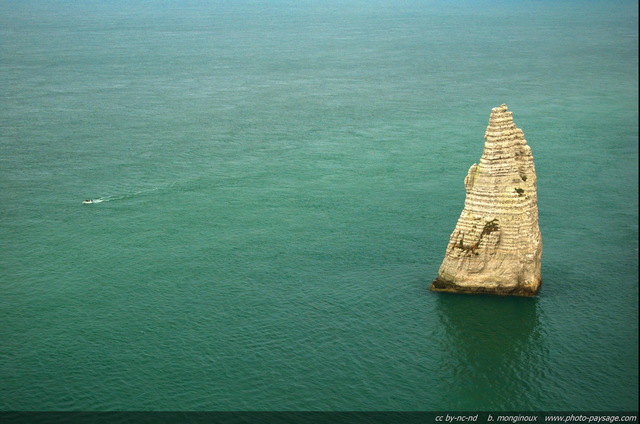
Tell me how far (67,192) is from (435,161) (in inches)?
1336

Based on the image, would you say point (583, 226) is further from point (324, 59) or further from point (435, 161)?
point (324, 59)

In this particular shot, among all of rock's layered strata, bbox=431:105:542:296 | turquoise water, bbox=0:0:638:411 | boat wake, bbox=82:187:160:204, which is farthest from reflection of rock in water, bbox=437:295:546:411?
boat wake, bbox=82:187:160:204

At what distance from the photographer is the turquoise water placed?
1834 inches

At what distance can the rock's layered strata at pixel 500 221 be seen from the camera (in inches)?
2045

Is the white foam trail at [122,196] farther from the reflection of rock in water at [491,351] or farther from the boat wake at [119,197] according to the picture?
the reflection of rock in water at [491,351]

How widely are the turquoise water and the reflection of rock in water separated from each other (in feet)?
0.43

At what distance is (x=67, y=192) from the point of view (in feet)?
260

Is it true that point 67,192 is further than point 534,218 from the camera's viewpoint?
Yes

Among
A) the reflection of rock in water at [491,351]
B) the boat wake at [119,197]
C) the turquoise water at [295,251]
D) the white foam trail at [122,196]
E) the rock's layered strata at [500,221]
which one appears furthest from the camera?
the white foam trail at [122,196]

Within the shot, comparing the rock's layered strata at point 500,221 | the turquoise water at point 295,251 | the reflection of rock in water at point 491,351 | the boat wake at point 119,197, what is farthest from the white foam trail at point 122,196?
the rock's layered strata at point 500,221

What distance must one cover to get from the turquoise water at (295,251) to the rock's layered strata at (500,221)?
167 cm

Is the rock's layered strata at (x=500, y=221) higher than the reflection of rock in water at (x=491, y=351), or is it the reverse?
the rock's layered strata at (x=500, y=221)

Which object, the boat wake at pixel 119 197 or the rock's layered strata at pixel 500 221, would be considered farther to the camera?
the boat wake at pixel 119 197

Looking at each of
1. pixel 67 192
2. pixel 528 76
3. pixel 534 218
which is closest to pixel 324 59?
pixel 528 76
